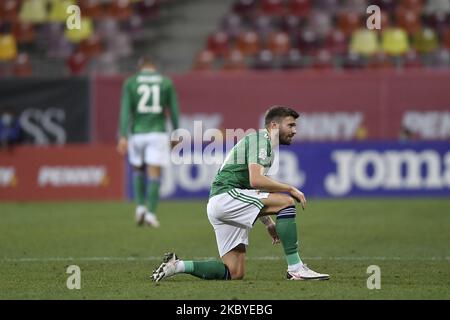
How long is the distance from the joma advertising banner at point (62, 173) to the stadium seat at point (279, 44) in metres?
5.30

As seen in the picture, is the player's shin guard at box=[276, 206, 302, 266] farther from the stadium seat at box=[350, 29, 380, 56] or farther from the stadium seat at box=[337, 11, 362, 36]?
the stadium seat at box=[337, 11, 362, 36]

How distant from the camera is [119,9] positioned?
1028 inches

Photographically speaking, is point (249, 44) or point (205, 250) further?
point (249, 44)

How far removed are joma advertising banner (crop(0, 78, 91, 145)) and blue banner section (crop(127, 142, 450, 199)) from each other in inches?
127

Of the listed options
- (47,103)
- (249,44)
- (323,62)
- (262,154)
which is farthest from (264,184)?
(249,44)

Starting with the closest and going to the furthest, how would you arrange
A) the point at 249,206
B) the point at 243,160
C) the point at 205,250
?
1. the point at 249,206
2. the point at 243,160
3. the point at 205,250

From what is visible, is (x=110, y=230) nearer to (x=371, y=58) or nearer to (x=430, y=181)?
(x=430, y=181)

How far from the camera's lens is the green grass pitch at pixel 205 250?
8.73 m

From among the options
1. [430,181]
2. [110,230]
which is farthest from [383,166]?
[110,230]

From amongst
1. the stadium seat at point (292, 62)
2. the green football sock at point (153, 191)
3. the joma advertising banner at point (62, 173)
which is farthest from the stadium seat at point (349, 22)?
the green football sock at point (153, 191)

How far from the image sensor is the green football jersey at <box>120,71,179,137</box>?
15953mm

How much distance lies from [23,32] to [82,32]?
4.56 ft

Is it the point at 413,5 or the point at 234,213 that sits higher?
the point at 413,5

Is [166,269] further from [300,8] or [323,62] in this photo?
[300,8]
